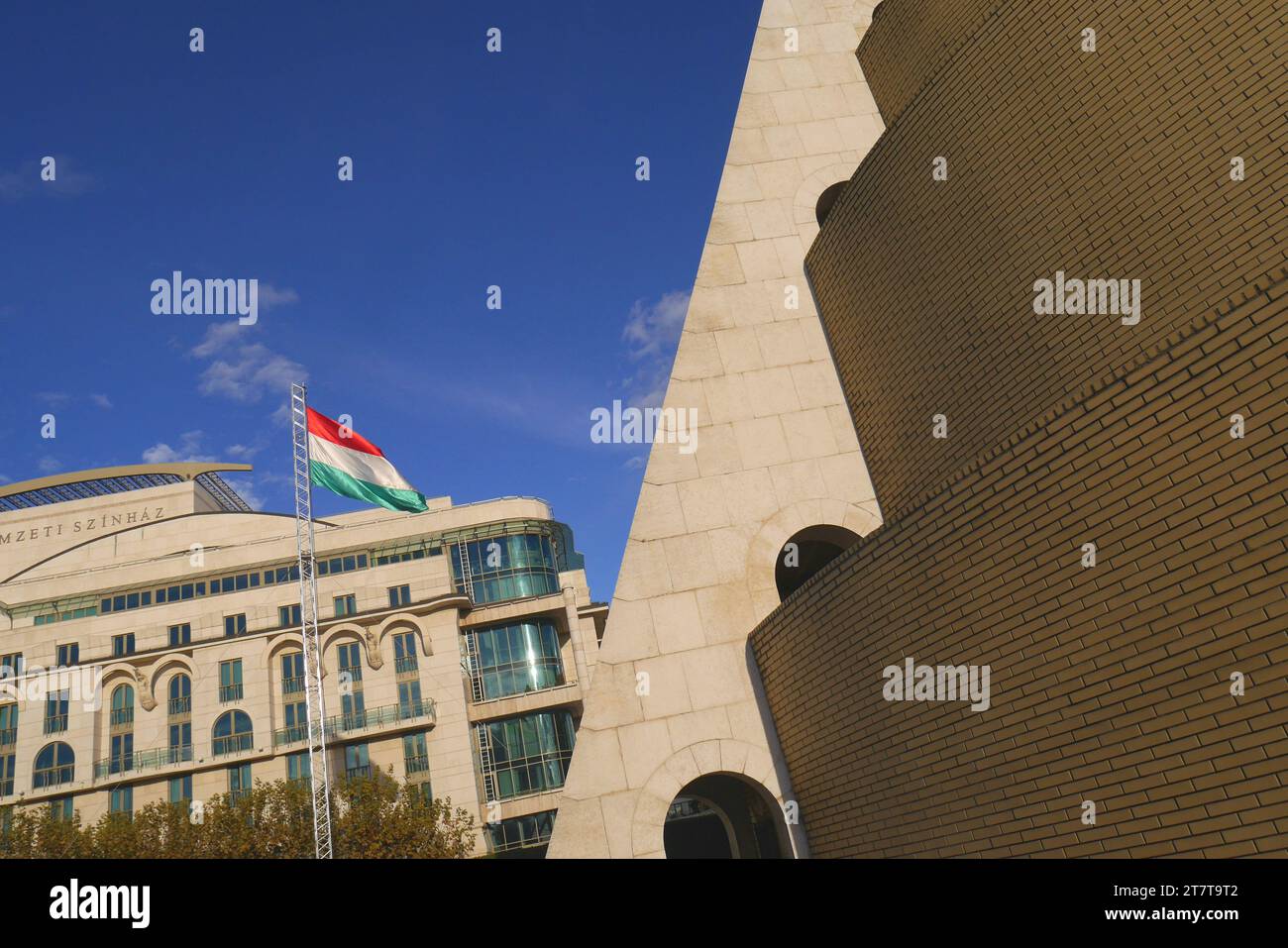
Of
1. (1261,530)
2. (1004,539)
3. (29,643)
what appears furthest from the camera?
(29,643)

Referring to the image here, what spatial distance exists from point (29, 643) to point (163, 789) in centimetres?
1382

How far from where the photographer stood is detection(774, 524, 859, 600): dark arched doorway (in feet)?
53.5

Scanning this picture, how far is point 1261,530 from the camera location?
805 cm

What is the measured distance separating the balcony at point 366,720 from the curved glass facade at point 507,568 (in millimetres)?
7885

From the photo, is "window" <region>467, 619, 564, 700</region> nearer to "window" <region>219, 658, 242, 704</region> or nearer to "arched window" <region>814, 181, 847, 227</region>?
"window" <region>219, 658, 242, 704</region>

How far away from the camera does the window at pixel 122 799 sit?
48219 mm

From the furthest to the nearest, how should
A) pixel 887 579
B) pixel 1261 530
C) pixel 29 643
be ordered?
pixel 29 643
pixel 887 579
pixel 1261 530

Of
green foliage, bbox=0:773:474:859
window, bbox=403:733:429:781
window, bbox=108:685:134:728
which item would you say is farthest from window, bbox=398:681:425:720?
window, bbox=108:685:134:728

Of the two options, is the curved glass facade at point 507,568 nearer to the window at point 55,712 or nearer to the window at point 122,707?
the window at point 122,707

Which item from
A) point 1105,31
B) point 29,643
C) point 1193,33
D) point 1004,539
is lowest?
point 1004,539

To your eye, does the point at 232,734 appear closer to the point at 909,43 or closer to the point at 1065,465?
the point at 909,43
